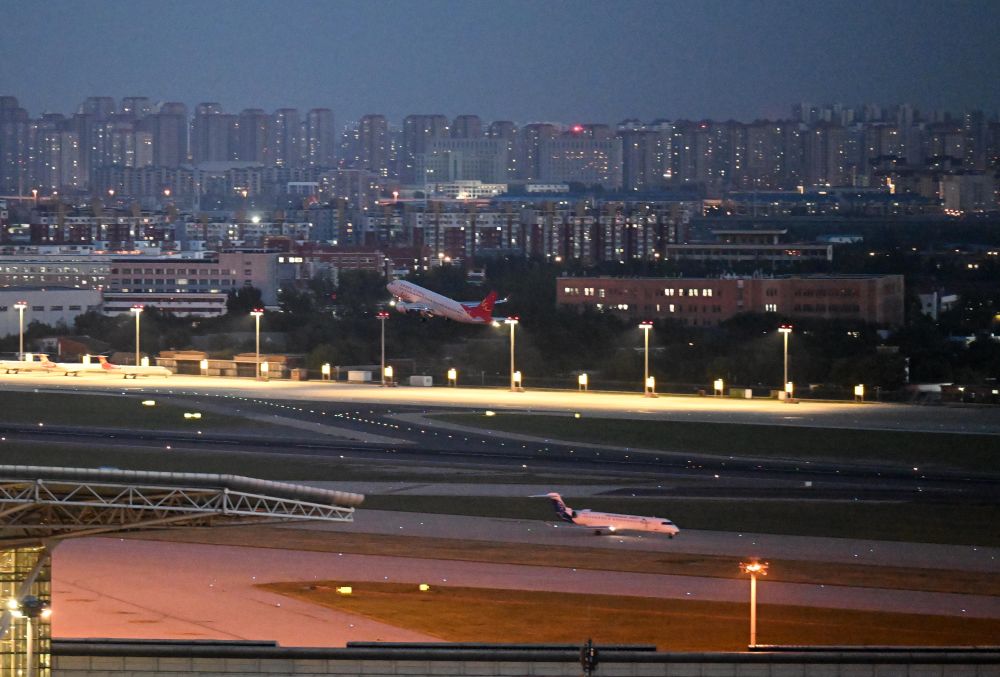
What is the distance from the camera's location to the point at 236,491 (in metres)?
22.8

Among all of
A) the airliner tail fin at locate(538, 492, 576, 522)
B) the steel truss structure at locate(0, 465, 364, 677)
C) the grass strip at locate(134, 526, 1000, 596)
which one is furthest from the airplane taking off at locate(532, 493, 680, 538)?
the steel truss structure at locate(0, 465, 364, 677)

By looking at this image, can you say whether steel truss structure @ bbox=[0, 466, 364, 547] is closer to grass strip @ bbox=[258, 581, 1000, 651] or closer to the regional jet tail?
grass strip @ bbox=[258, 581, 1000, 651]

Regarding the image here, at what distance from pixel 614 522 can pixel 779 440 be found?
52.8 feet

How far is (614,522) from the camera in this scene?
1535 inches

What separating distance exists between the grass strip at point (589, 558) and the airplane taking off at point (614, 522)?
1.65 m

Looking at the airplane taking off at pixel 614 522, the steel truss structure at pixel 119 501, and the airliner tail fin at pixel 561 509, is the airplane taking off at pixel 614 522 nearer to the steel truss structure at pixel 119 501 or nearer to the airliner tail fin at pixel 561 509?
the airliner tail fin at pixel 561 509

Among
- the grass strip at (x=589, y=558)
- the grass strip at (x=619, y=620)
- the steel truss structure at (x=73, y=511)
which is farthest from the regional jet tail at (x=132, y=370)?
the steel truss structure at (x=73, y=511)

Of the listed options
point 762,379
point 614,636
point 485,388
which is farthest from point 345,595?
point 762,379

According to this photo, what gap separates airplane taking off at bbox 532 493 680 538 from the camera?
38.6 m

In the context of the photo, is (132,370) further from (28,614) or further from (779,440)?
(28,614)

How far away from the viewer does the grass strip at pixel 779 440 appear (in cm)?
5112

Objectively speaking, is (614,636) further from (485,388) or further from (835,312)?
(835,312)

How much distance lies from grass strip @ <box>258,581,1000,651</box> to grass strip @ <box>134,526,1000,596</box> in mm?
2541

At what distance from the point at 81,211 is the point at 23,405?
124281 mm
